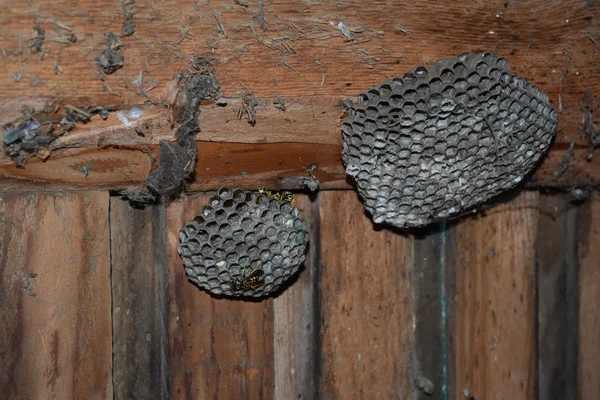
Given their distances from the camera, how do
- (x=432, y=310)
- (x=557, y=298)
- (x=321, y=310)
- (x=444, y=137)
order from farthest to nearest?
(x=557, y=298) < (x=432, y=310) < (x=321, y=310) < (x=444, y=137)

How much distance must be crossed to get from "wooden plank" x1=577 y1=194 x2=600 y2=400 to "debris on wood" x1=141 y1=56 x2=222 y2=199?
1051mm

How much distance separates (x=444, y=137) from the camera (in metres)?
1.34

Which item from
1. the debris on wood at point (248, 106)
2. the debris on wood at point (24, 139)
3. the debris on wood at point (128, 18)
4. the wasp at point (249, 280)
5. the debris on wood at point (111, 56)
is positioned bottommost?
the wasp at point (249, 280)

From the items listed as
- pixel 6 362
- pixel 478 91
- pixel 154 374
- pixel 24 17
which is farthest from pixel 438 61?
pixel 6 362

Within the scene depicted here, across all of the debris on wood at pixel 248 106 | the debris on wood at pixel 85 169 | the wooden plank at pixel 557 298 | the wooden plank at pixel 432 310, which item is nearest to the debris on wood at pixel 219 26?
the debris on wood at pixel 248 106

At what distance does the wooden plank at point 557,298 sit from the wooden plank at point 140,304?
0.98m

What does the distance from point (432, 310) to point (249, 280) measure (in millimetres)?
526

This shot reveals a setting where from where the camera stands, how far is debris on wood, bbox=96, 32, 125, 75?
3.84 feet

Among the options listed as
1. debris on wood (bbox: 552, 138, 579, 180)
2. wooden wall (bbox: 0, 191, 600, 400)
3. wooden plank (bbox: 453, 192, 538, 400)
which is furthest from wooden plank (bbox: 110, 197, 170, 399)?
debris on wood (bbox: 552, 138, 579, 180)

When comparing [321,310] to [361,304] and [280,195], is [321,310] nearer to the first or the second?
[361,304]

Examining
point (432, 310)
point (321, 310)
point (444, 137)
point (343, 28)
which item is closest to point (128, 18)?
point (343, 28)

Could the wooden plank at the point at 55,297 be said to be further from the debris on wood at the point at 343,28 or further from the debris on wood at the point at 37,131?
the debris on wood at the point at 343,28

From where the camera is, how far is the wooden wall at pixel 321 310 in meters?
1.26

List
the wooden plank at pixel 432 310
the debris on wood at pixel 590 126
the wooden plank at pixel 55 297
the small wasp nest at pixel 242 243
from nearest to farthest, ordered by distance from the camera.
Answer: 1. the wooden plank at pixel 55 297
2. the small wasp nest at pixel 242 243
3. the debris on wood at pixel 590 126
4. the wooden plank at pixel 432 310
